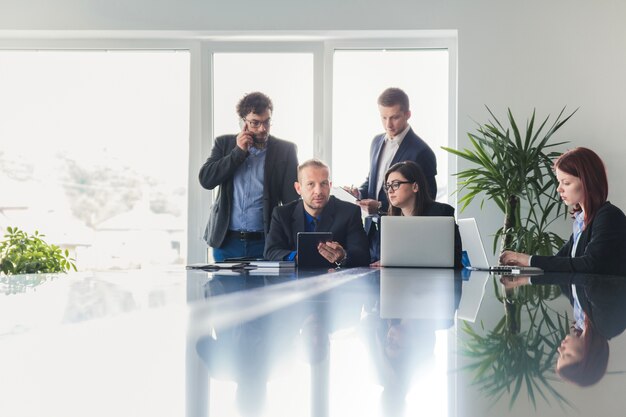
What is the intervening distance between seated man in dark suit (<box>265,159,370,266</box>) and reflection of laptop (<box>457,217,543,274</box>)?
2.18ft

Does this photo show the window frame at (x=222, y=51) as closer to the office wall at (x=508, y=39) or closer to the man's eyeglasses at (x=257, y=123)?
the office wall at (x=508, y=39)

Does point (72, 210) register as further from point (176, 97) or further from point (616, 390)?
point (616, 390)

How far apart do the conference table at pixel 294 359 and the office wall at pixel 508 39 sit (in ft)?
15.8

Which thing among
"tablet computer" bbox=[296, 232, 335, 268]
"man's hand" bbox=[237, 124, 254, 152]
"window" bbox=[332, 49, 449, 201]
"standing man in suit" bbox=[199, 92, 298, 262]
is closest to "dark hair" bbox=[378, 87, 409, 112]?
"window" bbox=[332, 49, 449, 201]

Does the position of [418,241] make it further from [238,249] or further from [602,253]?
[238,249]

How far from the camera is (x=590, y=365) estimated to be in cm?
68

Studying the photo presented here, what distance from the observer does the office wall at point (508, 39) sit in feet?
19.5

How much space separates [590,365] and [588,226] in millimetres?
3413

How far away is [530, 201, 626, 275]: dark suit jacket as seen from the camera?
11.7ft

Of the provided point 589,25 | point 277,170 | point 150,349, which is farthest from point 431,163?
point 150,349

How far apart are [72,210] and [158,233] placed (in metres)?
0.77

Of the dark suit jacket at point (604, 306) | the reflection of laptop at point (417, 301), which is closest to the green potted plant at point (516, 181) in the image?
the dark suit jacket at point (604, 306)

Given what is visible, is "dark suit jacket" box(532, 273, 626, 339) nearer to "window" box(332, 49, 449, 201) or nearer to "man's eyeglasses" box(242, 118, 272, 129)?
"man's eyeglasses" box(242, 118, 272, 129)

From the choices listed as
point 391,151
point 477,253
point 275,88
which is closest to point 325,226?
point 477,253
